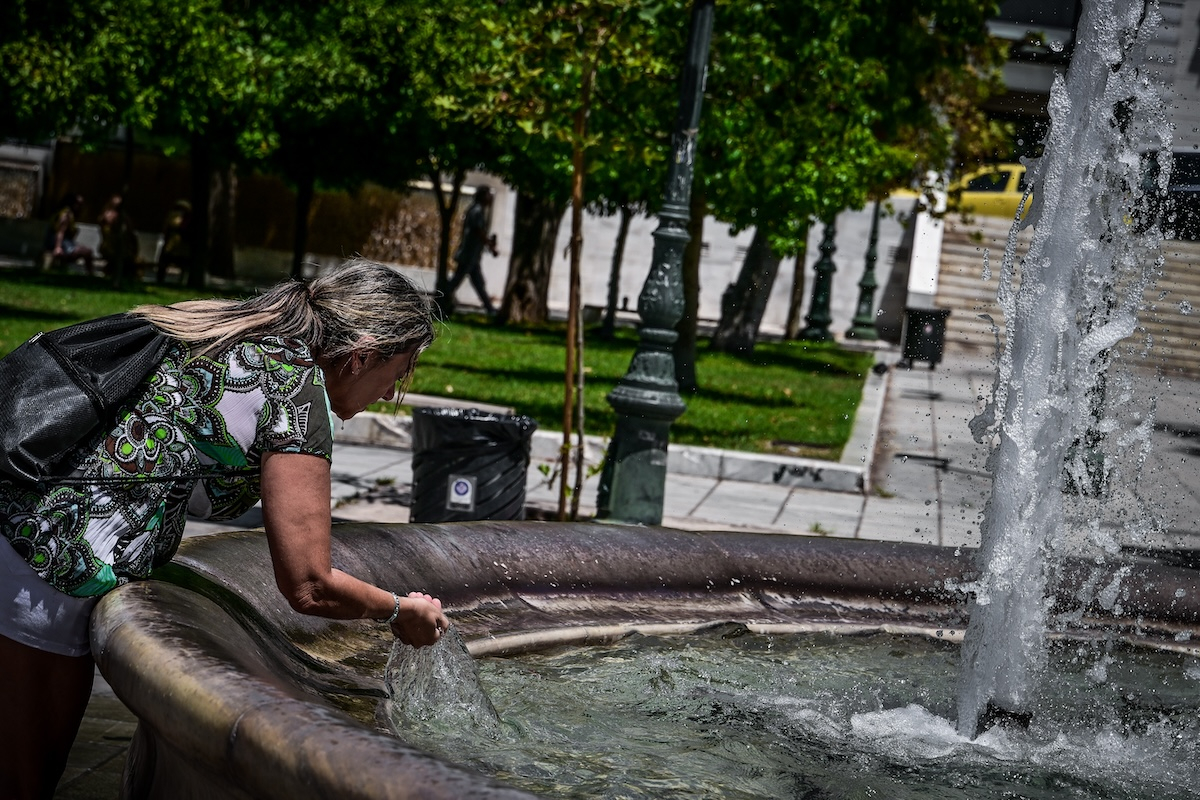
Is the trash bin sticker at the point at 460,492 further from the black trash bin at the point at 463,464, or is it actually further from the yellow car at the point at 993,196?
the yellow car at the point at 993,196

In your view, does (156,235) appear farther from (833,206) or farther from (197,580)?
(197,580)

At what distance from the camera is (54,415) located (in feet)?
7.88

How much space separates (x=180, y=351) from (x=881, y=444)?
420 inches

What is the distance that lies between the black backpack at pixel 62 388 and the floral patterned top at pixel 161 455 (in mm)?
41

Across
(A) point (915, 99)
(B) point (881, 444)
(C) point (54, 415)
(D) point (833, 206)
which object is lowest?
(B) point (881, 444)

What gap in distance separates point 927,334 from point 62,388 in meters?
17.6

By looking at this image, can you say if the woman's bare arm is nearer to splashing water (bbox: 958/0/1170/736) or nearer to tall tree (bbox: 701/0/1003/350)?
splashing water (bbox: 958/0/1170/736)

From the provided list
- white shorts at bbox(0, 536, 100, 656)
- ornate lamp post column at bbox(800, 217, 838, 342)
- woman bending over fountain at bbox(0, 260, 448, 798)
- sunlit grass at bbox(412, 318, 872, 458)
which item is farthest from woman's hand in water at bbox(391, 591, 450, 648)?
ornate lamp post column at bbox(800, 217, 838, 342)

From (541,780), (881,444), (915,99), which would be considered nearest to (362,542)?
(541,780)

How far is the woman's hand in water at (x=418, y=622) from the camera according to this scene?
2.77 metres

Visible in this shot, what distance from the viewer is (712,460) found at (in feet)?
34.3

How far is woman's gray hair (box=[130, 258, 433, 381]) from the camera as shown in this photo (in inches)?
102

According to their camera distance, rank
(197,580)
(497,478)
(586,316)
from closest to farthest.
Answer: (197,580)
(497,478)
(586,316)

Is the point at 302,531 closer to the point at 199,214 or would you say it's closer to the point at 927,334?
the point at 927,334
